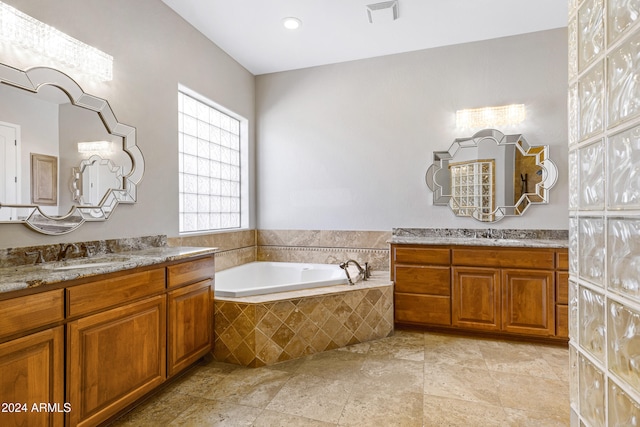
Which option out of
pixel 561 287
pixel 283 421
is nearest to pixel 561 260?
pixel 561 287

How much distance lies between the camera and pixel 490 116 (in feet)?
10.8

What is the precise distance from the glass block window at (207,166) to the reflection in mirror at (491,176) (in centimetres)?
222

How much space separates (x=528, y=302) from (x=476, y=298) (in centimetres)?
40

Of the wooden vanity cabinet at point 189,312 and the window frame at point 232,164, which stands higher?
the window frame at point 232,164

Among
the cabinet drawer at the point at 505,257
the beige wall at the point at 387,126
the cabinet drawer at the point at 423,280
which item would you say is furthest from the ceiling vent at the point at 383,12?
the cabinet drawer at the point at 423,280

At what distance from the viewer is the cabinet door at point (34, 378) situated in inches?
48.8

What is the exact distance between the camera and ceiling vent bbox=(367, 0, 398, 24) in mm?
2645

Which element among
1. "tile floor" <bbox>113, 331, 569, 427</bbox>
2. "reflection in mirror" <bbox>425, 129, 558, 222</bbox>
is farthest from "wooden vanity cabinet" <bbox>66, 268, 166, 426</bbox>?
"reflection in mirror" <bbox>425, 129, 558, 222</bbox>

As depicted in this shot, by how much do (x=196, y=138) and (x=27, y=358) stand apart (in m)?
2.37

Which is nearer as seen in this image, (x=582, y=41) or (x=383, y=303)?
(x=582, y=41)

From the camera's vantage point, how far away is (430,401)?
6.40 ft

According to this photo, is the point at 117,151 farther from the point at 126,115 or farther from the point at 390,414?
the point at 390,414

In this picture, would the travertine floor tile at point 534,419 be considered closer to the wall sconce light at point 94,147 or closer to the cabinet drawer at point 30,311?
the cabinet drawer at point 30,311

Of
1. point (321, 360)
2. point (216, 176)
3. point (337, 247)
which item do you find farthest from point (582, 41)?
point (216, 176)
